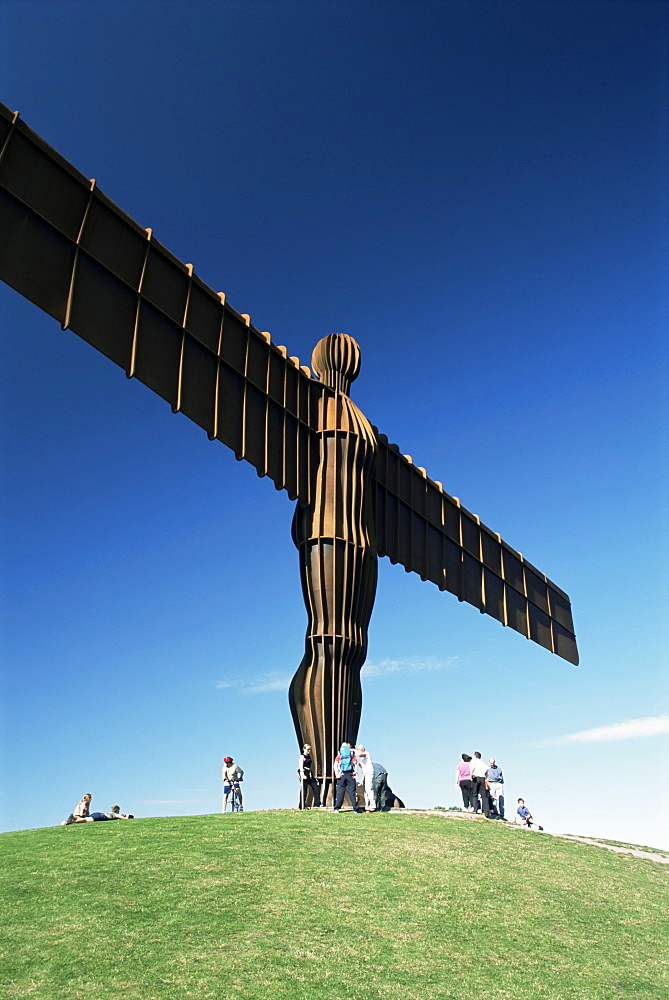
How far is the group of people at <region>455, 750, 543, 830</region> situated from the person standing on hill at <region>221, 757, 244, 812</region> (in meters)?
4.89

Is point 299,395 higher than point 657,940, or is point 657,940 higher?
point 299,395

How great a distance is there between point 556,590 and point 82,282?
19.4m

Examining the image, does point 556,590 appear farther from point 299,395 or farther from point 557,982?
point 557,982

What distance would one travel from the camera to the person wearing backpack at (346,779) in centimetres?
1603

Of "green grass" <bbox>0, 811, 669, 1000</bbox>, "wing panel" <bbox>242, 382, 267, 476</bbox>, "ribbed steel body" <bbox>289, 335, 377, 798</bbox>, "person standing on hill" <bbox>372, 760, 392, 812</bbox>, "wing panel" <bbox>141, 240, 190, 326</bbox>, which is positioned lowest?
"green grass" <bbox>0, 811, 669, 1000</bbox>

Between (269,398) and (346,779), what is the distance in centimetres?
812

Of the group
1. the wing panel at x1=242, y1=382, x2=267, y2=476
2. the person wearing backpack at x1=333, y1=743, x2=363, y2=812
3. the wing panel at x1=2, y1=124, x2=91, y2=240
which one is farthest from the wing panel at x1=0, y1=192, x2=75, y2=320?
the person wearing backpack at x1=333, y1=743, x2=363, y2=812

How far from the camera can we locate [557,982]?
339 inches

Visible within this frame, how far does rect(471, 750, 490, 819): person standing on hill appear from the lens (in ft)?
59.7

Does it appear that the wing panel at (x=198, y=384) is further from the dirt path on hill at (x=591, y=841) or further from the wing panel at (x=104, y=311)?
the dirt path on hill at (x=591, y=841)

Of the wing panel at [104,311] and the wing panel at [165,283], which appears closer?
the wing panel at [104,311]

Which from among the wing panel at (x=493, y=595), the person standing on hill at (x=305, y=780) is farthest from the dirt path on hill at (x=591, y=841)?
the wing panel at (x=493, y=595)

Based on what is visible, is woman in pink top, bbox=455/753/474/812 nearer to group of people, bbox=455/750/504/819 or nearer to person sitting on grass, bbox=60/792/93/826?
group of people, bbox=455/750/504/819

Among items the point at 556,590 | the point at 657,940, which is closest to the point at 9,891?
the point at 657,940
